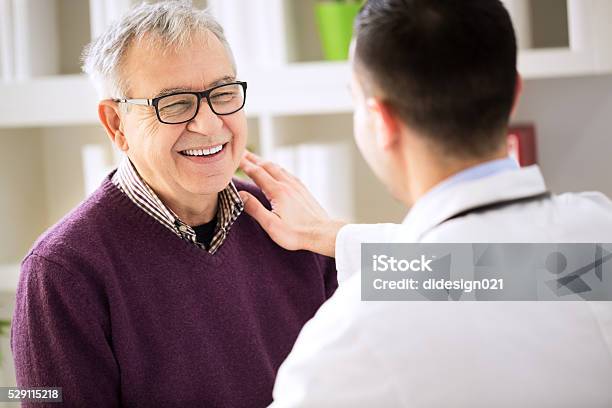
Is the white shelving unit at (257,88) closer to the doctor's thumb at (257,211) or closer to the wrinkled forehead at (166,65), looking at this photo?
the doctor's thumb at (257,211)

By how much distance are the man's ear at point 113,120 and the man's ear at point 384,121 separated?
2.05 feet

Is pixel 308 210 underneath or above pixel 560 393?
above

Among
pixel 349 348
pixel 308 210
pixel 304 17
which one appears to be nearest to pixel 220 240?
pixel 308 210

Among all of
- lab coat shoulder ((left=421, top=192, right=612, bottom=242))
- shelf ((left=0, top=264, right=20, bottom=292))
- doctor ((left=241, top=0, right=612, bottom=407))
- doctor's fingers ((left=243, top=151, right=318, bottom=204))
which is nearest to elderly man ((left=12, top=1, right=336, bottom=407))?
doctor's fingers ((left=243, top=151, right=318, bottom=204))

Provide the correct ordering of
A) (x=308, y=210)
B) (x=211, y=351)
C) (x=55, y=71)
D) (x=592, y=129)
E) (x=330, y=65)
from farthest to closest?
(x=55, y=71)
(x=592, y=129)
(x=330, y=65)
(x=308, y=210)
(x=211, y=351)

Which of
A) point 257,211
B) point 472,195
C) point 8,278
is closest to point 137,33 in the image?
point 257,211

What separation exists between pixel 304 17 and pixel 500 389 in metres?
1.68

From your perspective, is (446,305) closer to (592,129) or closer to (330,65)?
(330,65)

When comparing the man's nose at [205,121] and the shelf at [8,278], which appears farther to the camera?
the shelf at [8,278]

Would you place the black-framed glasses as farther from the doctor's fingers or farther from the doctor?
the doctor

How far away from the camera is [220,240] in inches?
60.0

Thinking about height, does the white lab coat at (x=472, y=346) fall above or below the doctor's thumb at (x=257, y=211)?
below

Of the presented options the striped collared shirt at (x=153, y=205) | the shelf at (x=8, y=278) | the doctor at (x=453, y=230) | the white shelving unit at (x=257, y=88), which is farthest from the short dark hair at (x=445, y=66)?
the shelf at (x=8, y=278)

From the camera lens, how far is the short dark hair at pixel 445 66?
0.92m
